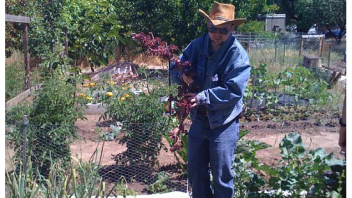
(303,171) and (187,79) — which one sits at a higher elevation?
(187,79)

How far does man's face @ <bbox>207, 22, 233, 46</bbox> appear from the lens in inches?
133

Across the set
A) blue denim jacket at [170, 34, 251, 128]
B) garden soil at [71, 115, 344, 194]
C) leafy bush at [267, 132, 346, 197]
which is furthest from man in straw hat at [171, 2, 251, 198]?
garden soil at [71, 115, 344, 194]

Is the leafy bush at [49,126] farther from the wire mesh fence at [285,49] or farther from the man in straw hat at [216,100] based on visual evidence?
the wire mesh fence at [285,49]

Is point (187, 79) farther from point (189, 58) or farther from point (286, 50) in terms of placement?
point (286, 50)

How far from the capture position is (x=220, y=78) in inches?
136

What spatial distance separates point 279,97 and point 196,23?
19.4 feet

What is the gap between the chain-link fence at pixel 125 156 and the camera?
188 inches

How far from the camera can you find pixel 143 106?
5371mm

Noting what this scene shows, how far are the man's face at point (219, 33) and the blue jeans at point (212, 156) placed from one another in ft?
1.98

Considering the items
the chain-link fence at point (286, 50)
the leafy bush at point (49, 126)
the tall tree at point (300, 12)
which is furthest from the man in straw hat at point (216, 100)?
the tall tree at point (300, 12)

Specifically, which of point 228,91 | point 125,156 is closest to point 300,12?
point 125,156

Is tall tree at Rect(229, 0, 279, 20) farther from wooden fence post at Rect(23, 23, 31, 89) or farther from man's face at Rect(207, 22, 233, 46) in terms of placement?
man's face at Rect(207, 22, 233, 46)

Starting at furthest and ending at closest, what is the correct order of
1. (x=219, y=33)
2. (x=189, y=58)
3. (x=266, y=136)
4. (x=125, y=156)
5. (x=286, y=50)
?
(x=286, y=50)
(x=266, y=136)
(x=125, y=156)
(x=189, y=58)
(x=219, y=33)

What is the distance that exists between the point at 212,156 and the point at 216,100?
0.46m
